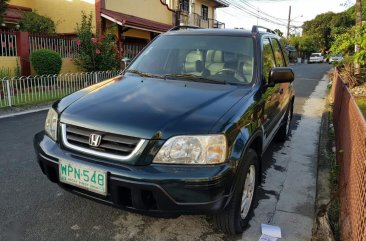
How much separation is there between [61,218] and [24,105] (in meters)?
6.27

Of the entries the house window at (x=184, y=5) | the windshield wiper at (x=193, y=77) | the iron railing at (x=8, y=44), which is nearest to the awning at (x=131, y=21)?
the iron railing at (x=8, y=44)

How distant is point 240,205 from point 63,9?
16.2 m

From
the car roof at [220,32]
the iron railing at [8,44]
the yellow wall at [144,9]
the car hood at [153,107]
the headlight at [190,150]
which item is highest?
the yellow wall at [144,9]

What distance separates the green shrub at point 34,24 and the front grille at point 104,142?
43.9 ft

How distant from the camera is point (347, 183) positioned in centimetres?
337

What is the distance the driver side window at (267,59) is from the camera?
3.87 metres

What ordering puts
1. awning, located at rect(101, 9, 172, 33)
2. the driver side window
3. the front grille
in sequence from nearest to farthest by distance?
the front grille → the driver side window → awning, located at rect(101, 9, 172, 33)

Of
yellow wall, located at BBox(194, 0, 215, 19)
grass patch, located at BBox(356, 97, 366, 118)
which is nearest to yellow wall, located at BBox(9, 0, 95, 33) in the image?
grass patch, located at BBox(356, 97, 366, 118)

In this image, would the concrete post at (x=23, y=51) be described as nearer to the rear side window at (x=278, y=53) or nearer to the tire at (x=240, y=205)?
the rear side window at (x=278, y=53)

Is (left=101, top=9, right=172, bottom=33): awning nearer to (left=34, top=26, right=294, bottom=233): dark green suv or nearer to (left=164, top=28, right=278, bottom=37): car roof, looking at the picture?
(left=164, top=28, right=278, bottom=37): car roof

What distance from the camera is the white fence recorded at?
8.66m

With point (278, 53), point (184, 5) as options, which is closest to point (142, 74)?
point (278, 53)

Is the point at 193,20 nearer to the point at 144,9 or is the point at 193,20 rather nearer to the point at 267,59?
the point at 144,9

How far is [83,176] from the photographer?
2.70 m
